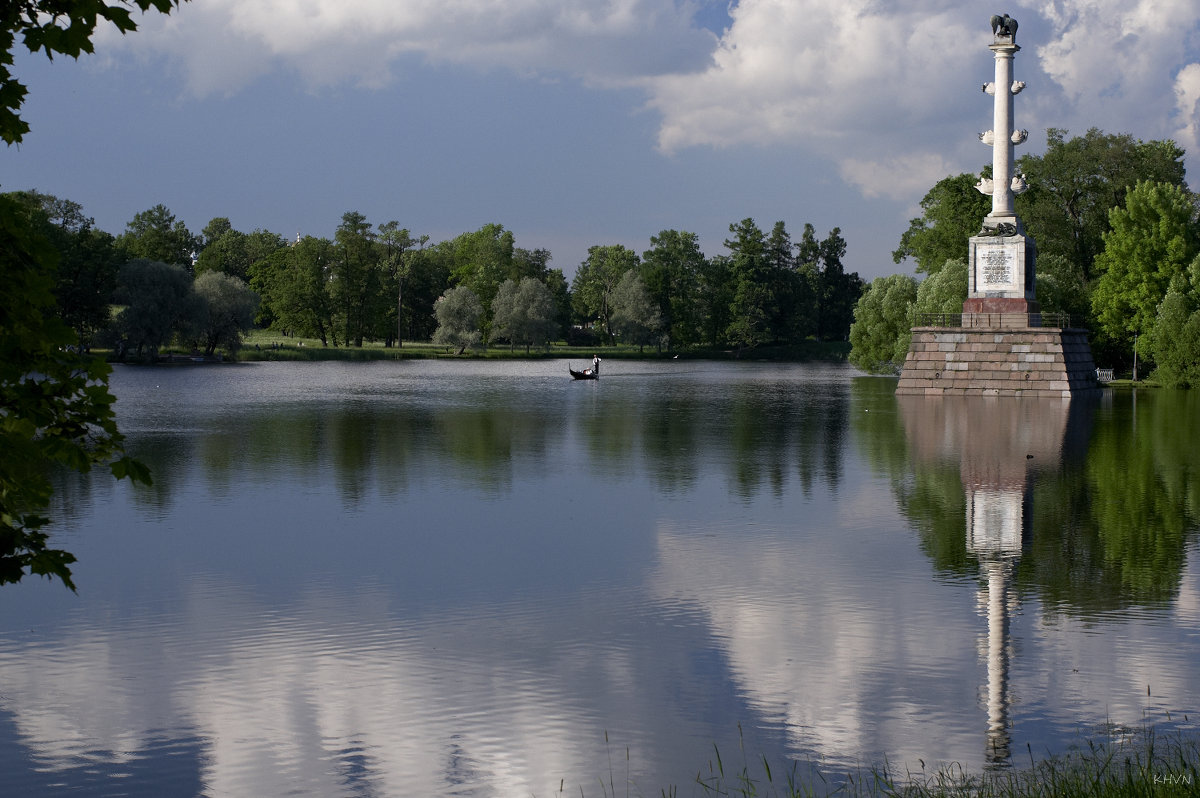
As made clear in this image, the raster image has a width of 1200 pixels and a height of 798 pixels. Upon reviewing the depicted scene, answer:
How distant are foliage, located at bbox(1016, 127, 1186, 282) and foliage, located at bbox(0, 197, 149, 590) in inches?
3127

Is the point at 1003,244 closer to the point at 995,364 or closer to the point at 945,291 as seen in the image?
the point at 995,364

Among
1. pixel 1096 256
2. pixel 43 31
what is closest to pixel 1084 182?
pixel 1096 256

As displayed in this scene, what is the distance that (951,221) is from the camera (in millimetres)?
83812

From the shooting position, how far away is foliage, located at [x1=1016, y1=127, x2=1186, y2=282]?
7956 cm

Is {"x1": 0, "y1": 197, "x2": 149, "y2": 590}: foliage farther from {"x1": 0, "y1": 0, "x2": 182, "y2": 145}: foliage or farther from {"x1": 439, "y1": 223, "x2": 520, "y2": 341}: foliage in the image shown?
{"x1": 439, "y1": 223, "x2": 520, "y2": 341}: foliage

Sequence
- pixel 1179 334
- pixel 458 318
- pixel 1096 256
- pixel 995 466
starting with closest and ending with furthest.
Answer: pixel 995 466 < pixel 1179 334 < pixel 1096 256 < pixel 458 318

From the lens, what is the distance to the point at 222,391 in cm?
5612

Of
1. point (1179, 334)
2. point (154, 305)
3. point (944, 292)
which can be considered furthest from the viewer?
point (154, 305)

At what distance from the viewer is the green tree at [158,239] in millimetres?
123688

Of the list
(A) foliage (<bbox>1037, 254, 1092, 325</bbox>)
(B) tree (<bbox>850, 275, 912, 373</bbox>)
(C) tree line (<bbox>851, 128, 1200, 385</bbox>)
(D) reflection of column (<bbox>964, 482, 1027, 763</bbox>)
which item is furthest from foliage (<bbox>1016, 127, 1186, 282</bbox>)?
(D) reflection of column (<bbox>964, 482, 1027, 763</bbox>)

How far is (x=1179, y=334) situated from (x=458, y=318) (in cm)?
7271

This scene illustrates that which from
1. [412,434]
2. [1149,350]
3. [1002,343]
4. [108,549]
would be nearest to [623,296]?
[1149,350]

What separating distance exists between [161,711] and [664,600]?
17.3 feet

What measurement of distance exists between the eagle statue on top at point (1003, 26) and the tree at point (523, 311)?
71969mm
